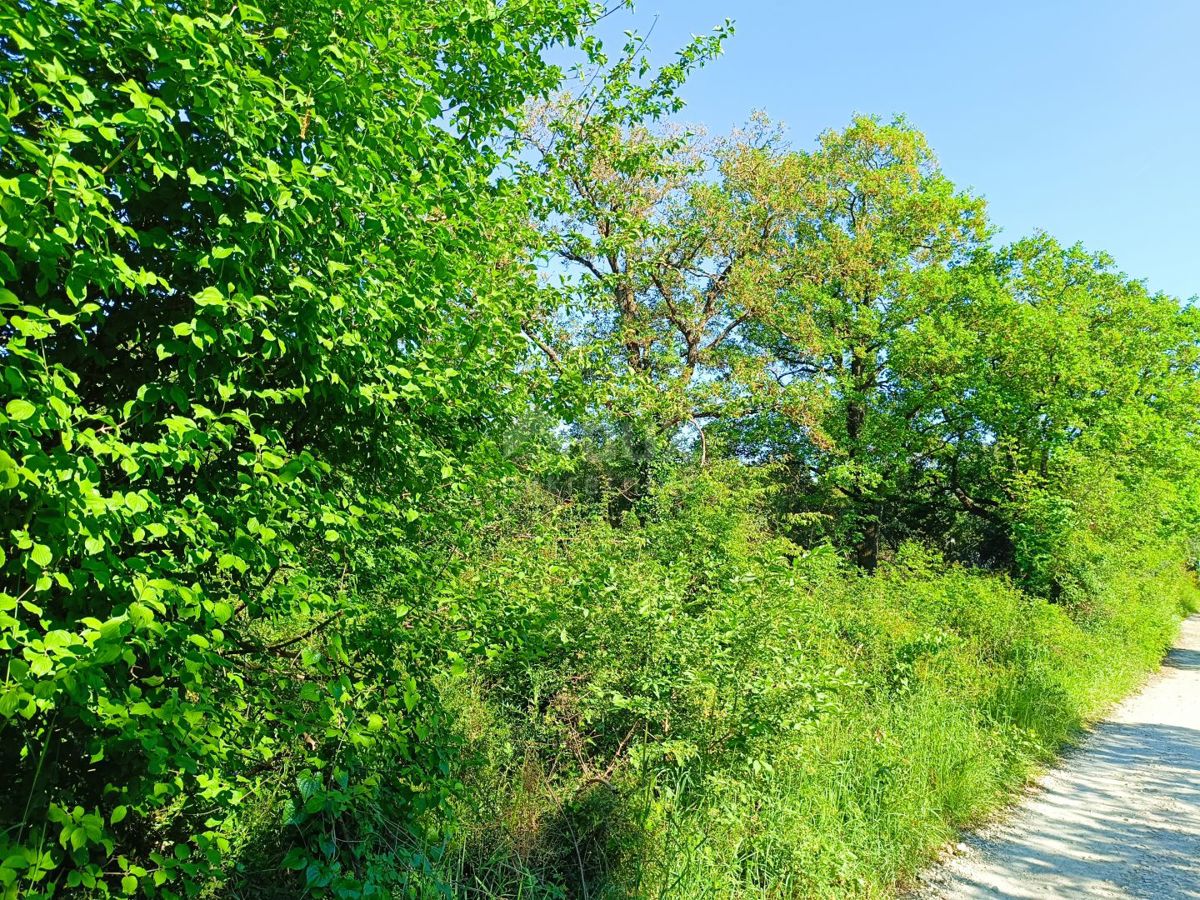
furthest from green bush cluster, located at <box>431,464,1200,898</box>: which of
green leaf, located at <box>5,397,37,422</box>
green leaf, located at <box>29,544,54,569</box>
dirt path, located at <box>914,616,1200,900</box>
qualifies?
green leaf, located at <box>5,397,37,422</box>

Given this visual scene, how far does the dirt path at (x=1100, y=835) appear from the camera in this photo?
→ 487 centimetres

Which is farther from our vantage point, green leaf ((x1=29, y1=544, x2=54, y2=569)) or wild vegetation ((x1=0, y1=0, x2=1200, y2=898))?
wild vegetation ((x1=0, y1=0, x2=1200, y2=898))

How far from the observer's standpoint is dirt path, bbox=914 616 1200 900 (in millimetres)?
4871

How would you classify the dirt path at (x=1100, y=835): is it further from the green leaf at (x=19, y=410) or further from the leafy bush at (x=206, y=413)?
the green leaf at (x=19, y=410)

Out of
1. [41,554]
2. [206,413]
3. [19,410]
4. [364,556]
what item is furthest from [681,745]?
[19,410]

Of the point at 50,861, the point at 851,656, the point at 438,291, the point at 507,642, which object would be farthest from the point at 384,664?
the point at 851,656

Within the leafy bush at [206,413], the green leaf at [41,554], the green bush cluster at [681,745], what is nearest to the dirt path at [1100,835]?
the green bush cluster at [681,745]

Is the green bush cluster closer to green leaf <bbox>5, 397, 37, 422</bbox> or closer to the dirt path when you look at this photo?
the dirt path

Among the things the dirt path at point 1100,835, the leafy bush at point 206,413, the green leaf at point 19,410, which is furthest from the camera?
the dirt path at point 1100,835

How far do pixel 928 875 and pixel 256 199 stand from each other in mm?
5866

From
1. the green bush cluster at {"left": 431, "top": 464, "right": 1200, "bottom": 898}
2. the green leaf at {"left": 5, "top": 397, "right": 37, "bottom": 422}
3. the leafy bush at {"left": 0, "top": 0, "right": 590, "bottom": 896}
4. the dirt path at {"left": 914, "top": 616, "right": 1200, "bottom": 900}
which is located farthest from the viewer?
the dirt path at {"left": 914, "top": 616, "right": 1200, "bottom": 900}

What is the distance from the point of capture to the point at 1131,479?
17.2 metres

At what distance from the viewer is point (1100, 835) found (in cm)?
585

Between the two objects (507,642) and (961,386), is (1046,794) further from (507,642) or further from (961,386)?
(961,386)
